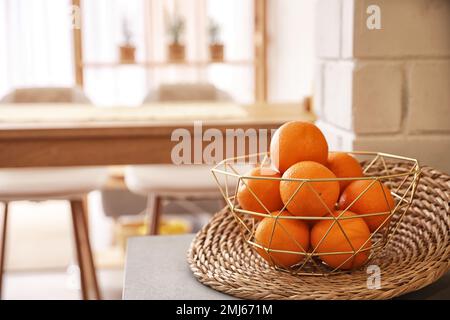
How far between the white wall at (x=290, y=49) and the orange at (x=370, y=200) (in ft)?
6.19

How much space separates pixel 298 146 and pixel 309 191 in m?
0.07

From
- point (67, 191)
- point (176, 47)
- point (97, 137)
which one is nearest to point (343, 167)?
point (97, 137)

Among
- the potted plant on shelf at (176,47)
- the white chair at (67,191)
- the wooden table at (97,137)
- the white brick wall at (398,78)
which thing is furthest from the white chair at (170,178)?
the white brick wall at (398,78)

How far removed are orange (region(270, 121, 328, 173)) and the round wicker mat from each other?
0.11 metres

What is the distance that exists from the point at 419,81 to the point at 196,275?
44cm

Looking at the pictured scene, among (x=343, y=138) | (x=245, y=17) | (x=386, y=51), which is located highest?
(x=245, y=17)

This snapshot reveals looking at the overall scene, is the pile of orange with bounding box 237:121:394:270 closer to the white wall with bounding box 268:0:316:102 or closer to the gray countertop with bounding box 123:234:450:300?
the gray countertop with bounding box 123:234:450:300

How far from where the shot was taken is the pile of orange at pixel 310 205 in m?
0.61

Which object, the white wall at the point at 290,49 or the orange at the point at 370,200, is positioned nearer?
the orange at the point at 370,200

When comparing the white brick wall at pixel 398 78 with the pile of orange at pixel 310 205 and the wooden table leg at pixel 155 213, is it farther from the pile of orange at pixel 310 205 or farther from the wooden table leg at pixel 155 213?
the wooden table leg at pixel 155 213

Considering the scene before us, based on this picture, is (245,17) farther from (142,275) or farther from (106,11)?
(142,275)

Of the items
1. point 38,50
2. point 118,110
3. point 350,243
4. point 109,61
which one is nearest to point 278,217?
point 350,243

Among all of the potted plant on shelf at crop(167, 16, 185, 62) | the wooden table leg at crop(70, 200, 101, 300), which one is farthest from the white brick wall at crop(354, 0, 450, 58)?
the potted plant on shelf at crop(167, 16, 185, 62)

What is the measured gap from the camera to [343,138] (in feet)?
3.07
